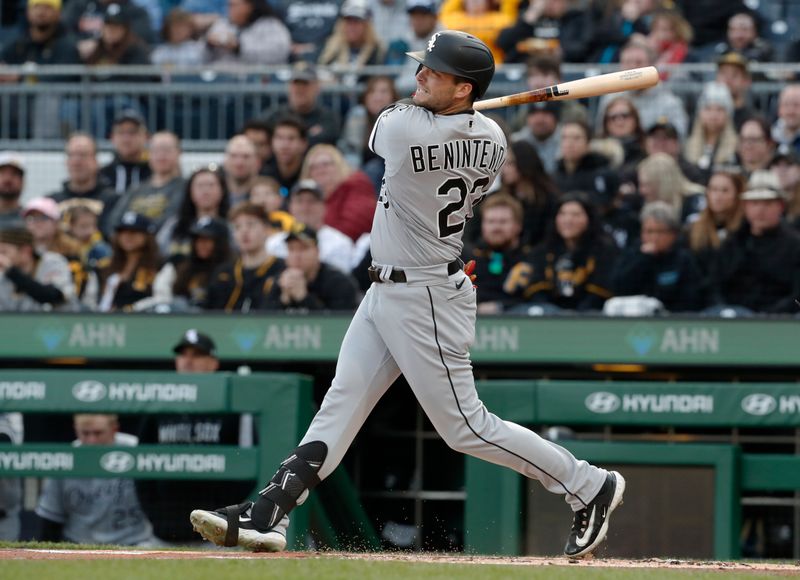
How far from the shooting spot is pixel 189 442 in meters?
7.60

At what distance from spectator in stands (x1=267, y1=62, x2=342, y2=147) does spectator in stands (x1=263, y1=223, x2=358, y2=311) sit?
1.78m

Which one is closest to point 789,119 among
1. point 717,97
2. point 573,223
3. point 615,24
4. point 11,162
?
point 717,97

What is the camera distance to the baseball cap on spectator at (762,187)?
8547 mm

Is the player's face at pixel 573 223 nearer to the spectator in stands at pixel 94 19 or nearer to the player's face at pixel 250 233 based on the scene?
the player's face at pixel 250 233

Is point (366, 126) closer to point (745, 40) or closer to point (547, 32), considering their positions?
point (547, 32)

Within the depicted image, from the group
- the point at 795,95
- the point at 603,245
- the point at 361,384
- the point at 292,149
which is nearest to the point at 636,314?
the point at 603,245

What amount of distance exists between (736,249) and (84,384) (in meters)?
3.90

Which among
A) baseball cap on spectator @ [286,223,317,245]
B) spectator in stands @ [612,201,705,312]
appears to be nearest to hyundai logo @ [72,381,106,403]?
baseball cap on spectator @ [286,223,317,245]

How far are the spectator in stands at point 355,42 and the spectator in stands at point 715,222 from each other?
355cm

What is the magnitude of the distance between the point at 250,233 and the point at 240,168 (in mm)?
1162

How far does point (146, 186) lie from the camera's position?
10.2m

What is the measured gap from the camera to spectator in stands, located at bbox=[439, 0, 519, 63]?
11.3m

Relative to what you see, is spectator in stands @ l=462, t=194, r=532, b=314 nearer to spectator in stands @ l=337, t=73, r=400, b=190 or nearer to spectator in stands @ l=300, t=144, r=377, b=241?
spectator in stands @ l=300, t=144, r=377, b=241

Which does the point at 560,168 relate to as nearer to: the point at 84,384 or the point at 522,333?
the point at 522,333
